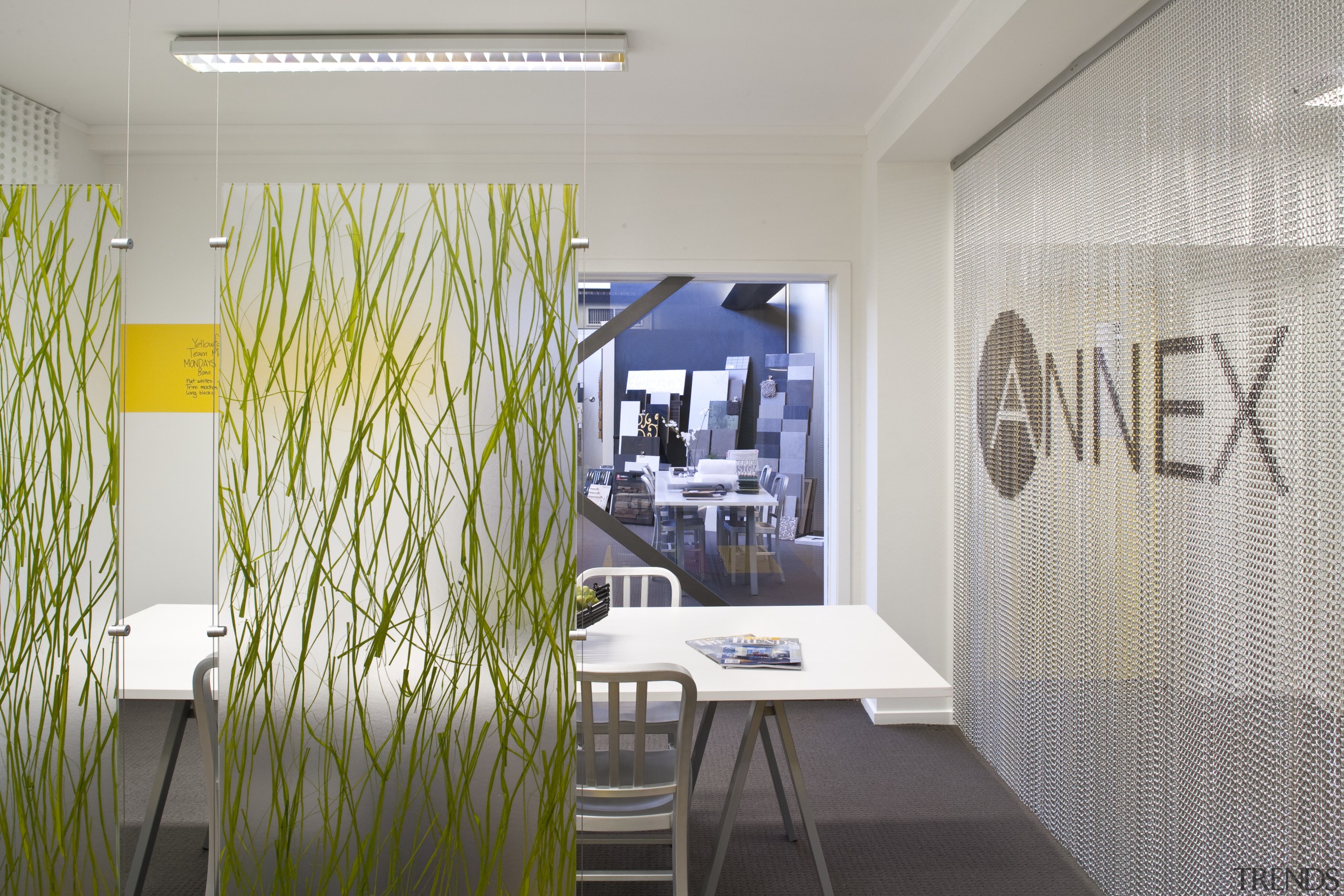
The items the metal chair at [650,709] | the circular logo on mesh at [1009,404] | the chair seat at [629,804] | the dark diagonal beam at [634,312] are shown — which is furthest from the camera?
the dark diagonal beam at [634,312]

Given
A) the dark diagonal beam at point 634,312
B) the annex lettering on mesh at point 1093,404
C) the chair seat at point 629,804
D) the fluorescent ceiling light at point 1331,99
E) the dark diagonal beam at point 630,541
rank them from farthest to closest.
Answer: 1. the dark diagonal beam at point 630,541
2. the dark diagonal beam at point 634,312
3. the chair seat at point 629,804
4. the annex lettering on mesh at point 1093,404
5. the fluorescent ceiling light at point 1331,99

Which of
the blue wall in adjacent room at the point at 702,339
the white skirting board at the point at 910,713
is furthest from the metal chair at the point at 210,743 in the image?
the white skirting board at the point at 910,713

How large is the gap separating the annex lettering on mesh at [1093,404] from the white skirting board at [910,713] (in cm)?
113

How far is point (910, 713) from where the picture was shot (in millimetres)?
3682

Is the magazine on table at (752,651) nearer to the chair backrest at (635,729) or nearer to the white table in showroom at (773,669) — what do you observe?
the white table in showroom at (773,669)

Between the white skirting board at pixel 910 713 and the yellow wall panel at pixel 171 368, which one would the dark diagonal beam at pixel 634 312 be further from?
the yellow wall panel at pixel 171 368

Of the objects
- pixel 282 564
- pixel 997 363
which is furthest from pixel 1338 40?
pixel 282 564

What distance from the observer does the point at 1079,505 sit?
2553mm

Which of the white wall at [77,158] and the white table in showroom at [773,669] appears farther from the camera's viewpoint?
the white table in showroom at [773,669]

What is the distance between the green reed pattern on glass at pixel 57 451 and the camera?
168 cm

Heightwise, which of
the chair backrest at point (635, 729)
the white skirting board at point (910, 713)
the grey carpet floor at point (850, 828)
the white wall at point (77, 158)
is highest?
the white wall at point (77, 158)

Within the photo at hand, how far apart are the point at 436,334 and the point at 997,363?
7.51ft

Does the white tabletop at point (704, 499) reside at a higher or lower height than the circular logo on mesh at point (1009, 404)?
lower

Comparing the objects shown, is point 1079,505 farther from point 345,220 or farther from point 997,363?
point 345,220
